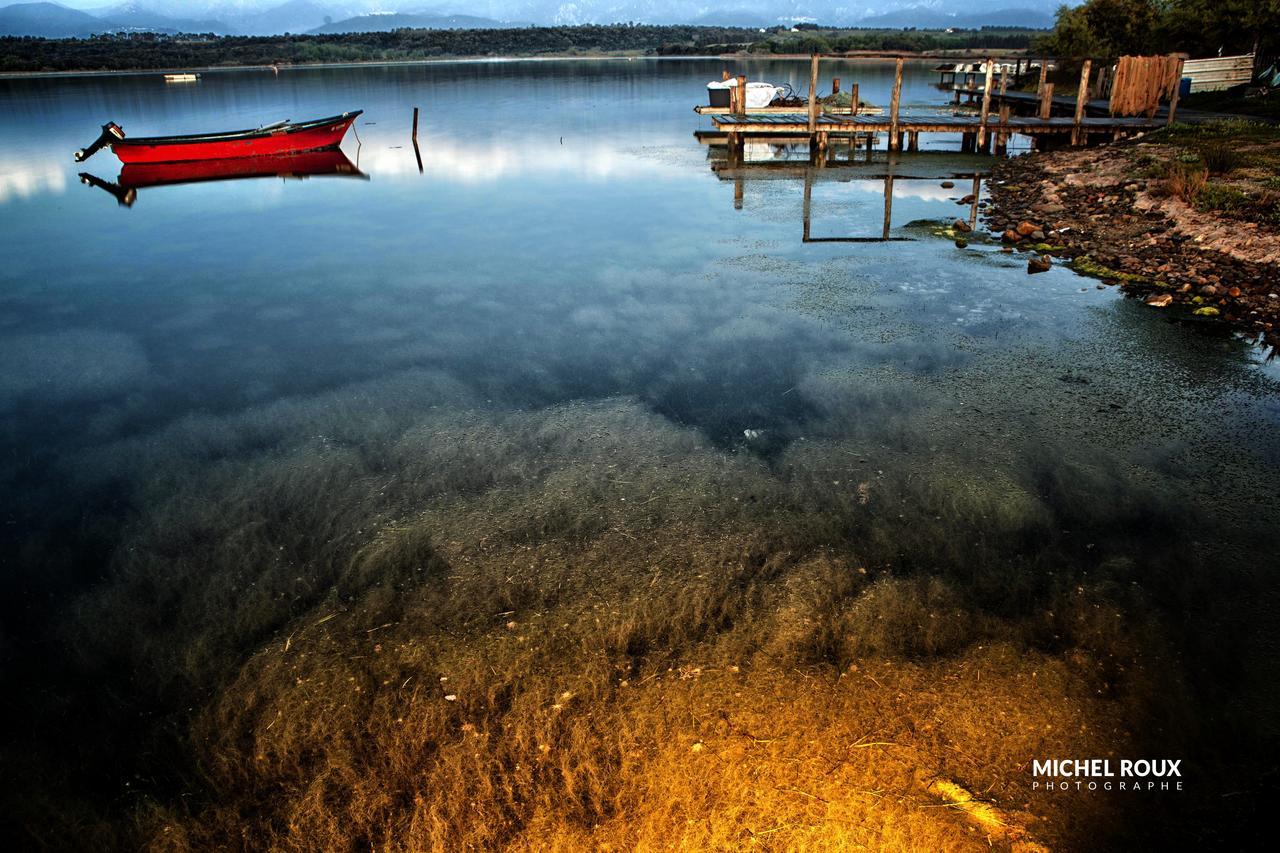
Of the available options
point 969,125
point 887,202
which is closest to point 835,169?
point 969,125

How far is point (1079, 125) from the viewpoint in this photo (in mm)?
21234

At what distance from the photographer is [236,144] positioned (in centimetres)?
2466

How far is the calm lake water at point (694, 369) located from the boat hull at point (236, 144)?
655cm

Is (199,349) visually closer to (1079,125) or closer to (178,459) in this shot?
(178,459)

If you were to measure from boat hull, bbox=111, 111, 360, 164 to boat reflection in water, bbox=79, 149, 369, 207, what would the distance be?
0.76ft

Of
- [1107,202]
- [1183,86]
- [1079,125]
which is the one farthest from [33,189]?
[1183,86]

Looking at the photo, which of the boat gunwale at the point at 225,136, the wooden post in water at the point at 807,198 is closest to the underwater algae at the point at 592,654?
the wooden post in water at the point at 807,198

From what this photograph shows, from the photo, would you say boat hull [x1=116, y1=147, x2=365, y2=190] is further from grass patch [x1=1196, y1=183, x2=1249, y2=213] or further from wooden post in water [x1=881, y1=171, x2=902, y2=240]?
grass patch [x1=1196, y1=183, x2=1249, y2=213]

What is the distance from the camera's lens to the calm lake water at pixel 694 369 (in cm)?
515

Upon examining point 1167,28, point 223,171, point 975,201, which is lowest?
point 975,201

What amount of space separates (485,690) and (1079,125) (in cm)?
2385

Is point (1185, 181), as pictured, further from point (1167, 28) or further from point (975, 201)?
point (1167, 28)

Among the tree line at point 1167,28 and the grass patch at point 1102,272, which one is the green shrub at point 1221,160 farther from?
the tree line at point 1167,28

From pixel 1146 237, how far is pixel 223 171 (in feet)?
81.1
